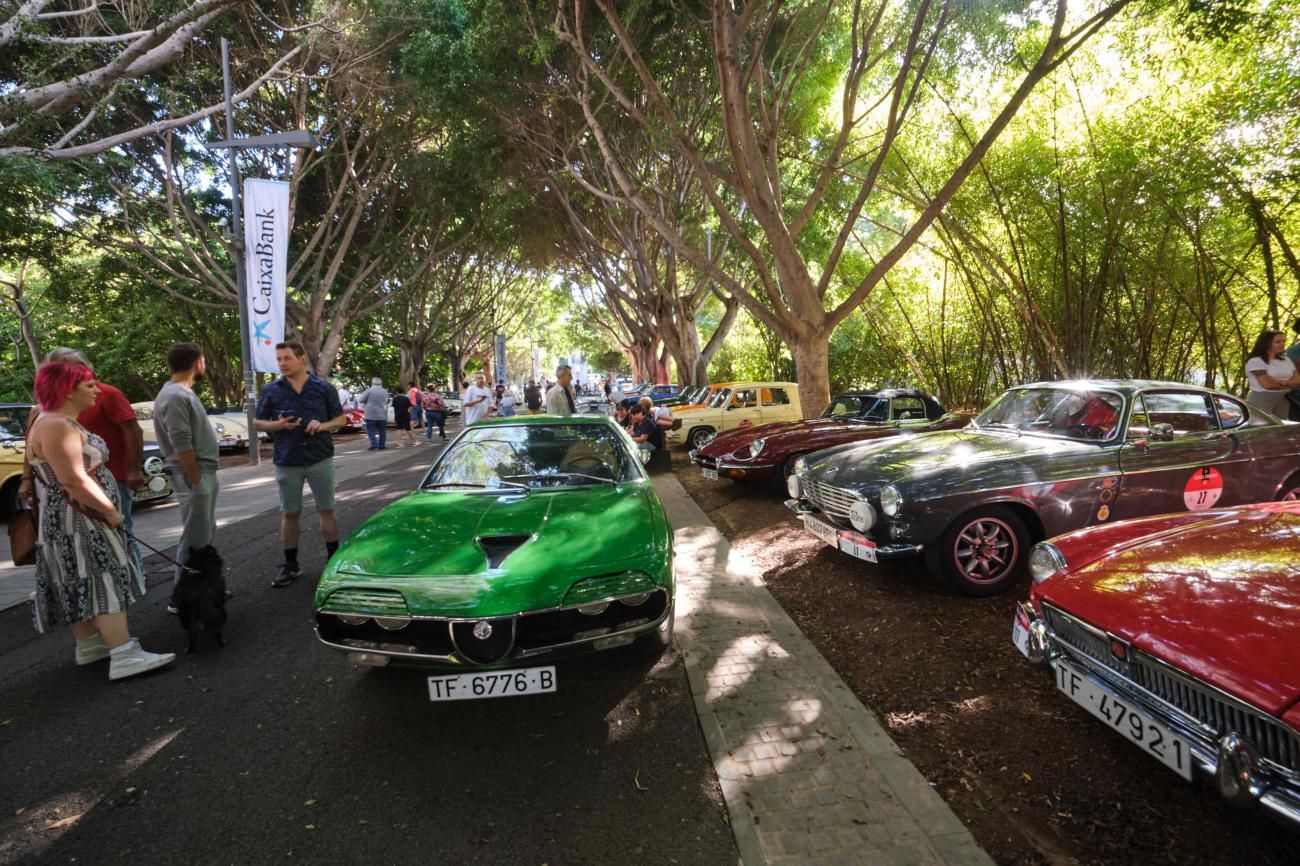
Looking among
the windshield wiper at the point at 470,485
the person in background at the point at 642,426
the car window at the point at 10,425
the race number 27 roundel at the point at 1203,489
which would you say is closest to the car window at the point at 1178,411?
the race number 27 roundel at the point at 1203,489

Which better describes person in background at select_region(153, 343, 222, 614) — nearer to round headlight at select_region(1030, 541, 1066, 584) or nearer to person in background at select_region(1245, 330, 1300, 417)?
round headlight at select_region(1030, 541, 1066, 584)

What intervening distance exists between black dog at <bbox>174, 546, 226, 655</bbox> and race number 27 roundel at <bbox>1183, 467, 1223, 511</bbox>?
253 inches

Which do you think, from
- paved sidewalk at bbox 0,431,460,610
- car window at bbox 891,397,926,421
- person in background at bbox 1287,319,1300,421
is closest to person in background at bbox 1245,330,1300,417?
person in background at bbox 1287,319,1300,421

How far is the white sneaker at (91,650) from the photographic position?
11.2ft

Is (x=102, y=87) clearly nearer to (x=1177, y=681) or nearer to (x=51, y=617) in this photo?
(x=51, y=617)

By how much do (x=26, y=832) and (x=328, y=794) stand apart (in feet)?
3.38

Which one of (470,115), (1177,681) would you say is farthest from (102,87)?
(1177,681)

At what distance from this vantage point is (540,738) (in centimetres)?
265

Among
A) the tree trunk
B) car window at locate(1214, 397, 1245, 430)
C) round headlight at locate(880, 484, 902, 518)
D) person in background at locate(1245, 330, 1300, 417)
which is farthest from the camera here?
the tree trunk

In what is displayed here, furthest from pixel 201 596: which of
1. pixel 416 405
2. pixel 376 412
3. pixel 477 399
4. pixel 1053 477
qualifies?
pixel 416 405

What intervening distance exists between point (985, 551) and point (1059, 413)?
1.40m

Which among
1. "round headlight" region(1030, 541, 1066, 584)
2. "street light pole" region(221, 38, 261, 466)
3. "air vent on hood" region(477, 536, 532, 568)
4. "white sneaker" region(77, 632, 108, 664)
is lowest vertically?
"white sneaker" region(77, 632, 108, 664)

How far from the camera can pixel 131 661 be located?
327 centimetres

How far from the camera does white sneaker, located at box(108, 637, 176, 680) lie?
10.6 feet
